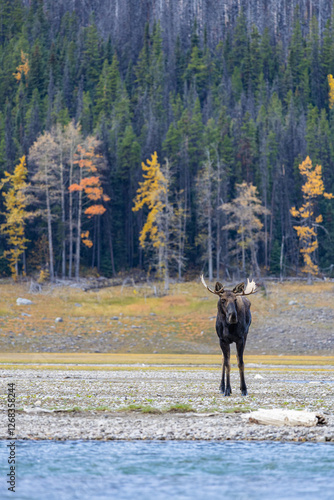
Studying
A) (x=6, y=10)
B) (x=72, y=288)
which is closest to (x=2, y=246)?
(x=72, y=288)

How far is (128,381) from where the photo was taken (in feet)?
89.0

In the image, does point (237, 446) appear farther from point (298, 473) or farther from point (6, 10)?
point (6, 10)

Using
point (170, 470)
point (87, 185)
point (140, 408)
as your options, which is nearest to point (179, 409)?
point (140, 408)

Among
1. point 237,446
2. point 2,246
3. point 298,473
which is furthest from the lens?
point 2,246

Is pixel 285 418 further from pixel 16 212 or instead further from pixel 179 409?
pixel 16 212

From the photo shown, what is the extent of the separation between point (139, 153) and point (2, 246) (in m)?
18.9

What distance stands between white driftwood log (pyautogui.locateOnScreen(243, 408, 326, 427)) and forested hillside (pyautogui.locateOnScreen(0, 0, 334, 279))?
55.2 meters

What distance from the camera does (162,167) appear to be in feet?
278

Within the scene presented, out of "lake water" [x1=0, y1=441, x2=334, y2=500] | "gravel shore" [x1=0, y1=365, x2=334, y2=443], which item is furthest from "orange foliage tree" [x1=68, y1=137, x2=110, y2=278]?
"lake water" [x1=0, y1=441, x2=334, y2=500]

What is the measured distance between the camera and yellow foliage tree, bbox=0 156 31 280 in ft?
246

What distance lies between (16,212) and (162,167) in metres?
18.1

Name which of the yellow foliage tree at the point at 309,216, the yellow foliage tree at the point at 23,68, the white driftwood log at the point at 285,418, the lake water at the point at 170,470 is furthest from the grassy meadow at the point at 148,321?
the yellow foliage tree at the point at 23,68

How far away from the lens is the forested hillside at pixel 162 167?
77.2m

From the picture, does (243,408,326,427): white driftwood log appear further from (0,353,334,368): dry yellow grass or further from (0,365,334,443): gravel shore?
(0,353,334,368): dry yellow grass
